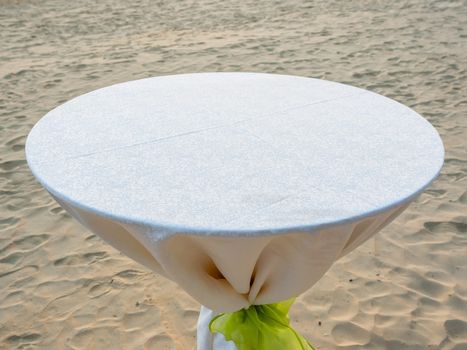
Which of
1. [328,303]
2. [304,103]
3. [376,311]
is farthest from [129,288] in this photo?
[304,103]

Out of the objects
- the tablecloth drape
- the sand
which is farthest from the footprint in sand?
the tablecloth drape

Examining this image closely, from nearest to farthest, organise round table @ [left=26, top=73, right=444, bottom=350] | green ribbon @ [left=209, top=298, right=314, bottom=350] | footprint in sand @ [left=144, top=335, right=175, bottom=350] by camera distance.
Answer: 1. round table @ [left=26, top=73, right=444, bottom=350]
2. green ribbon @ [left=209, top=298, right=314, bottom=350]
3. footprint in sand @ [left=144, top=335, right=175, bottom=350]

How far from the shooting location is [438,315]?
220 centimetres

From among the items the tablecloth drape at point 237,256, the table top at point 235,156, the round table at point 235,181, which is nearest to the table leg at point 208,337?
the round table at point 235,181

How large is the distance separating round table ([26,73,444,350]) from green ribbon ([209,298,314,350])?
50 millimetres

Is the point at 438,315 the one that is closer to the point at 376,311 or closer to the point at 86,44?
the point at 376,311

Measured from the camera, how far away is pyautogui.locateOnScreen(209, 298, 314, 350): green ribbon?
1.40 meters

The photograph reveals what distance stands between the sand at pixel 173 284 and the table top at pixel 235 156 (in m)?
0.98

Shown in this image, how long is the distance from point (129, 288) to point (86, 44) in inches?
196

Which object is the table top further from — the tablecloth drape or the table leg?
the table leg

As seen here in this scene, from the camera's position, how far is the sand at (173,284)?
2172mm

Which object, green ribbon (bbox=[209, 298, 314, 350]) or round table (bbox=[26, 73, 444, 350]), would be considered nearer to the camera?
round table (bbox=[26, 73, 444, 350])

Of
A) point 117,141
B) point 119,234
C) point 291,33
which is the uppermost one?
point 117,141

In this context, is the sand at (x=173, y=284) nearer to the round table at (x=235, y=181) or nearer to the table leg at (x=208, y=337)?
the table leg at (x=208, y=337)
